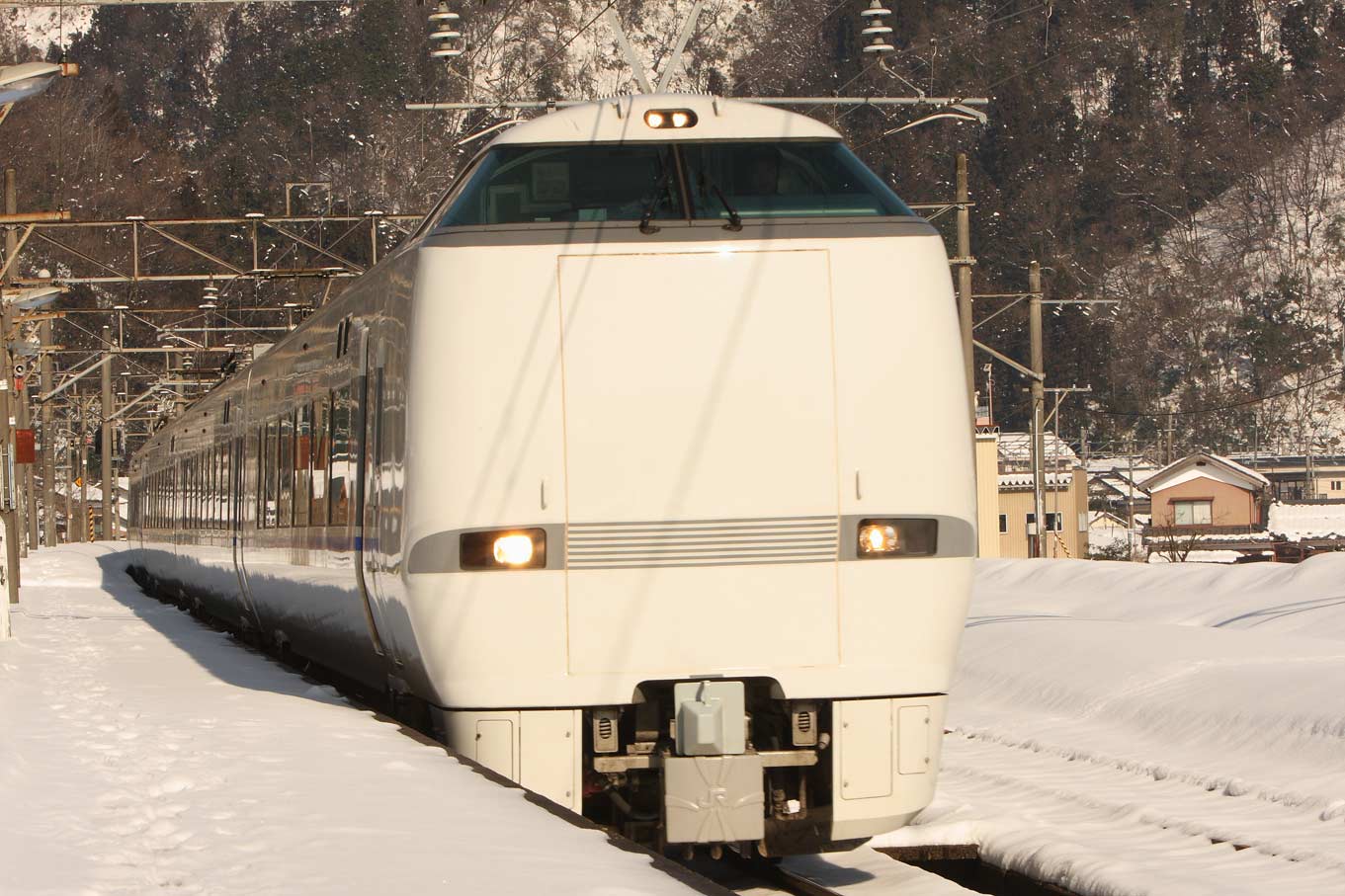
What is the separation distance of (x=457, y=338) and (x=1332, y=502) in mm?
112745

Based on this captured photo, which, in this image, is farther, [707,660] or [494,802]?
[707,660]

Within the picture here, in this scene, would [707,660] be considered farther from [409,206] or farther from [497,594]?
[409,206]

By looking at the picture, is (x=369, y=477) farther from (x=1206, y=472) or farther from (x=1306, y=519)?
(x=1306, y=519)

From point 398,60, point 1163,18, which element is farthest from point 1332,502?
point 398,60

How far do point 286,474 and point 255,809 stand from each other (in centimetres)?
684

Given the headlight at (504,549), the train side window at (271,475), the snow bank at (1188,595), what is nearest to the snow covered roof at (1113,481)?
the snow bank at (1188,595)

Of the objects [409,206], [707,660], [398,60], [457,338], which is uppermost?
[398,60]

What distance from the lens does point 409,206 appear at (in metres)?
156

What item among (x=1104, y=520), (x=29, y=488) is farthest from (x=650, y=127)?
(x=1104, y=520)

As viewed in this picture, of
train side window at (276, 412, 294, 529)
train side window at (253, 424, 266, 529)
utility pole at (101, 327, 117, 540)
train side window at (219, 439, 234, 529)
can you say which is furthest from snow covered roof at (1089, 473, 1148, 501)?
train side window at (276, 412, 294, 529)

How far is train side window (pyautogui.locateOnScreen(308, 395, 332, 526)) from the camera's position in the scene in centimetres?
1187

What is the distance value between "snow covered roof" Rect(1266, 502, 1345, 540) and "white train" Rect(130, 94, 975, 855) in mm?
100502

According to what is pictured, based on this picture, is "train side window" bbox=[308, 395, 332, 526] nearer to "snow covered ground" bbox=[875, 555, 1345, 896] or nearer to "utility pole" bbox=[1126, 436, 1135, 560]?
"snow covered ground" bbox=[875, 555, 1345, 896]

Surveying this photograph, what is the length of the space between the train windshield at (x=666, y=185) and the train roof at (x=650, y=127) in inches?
1.6
